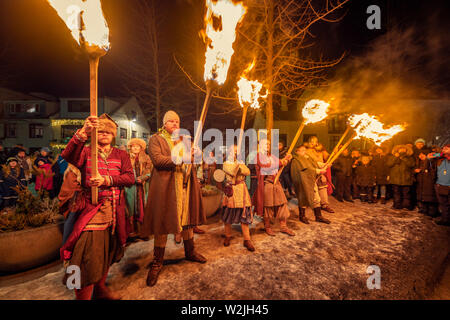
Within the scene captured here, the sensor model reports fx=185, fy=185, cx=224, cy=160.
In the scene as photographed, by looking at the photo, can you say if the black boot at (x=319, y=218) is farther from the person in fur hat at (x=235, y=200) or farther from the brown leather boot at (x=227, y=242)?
the brown leather boot at (x=227, y=242)

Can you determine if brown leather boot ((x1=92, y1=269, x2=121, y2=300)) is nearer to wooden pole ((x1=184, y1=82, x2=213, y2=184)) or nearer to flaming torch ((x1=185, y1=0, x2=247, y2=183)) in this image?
wooden pole ((x1=184, y1=82, x2=213, y2=184))

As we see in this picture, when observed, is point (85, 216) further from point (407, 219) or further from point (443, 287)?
point (407, 219)

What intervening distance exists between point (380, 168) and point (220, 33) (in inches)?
338

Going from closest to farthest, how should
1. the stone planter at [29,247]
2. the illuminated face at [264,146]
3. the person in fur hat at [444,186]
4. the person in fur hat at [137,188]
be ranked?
the stone planter at [29,247] < the person in fur hat at [137,188] < the illuminated face at [264,146] < the person in fur hat at [444,186]

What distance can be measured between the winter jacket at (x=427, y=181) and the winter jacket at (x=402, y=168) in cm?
35

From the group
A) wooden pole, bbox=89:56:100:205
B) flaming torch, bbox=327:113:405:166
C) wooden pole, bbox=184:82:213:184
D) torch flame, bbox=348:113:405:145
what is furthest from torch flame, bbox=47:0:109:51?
torch flame, bbox=348:113:405:145

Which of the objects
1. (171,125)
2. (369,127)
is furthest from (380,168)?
(171,125)

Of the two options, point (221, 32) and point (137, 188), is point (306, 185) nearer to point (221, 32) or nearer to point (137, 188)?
point (221, 32)

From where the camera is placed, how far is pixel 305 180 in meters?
5.54

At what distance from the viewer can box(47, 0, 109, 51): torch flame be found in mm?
1976

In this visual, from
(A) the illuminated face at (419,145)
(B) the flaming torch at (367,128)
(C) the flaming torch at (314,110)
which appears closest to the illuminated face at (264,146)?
(C) the flaming torch at (314,110)

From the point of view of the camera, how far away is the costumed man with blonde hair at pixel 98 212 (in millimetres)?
2045
